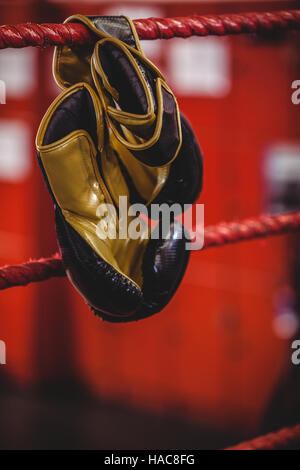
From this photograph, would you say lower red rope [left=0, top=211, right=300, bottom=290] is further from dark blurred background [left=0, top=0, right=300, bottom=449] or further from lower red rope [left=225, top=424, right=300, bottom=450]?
dark blurred background [left=0, top=0, right=300, bottom=449]

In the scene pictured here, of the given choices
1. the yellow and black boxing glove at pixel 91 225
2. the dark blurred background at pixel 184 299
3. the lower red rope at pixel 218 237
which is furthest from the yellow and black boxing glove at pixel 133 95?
the dark blurred background at pixel 184 299

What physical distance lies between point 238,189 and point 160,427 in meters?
1.58

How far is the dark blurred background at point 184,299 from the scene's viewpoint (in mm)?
3094

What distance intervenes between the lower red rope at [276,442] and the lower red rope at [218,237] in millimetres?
312

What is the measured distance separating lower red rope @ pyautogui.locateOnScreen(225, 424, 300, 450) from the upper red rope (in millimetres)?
610

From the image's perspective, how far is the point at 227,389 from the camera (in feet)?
10.9

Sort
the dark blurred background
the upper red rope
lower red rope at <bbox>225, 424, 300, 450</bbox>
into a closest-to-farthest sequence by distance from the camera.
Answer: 1. the upper red rope
2. lower red rope at <bbox>225, 424, 300, 450</bbox>
3. the dark blurred background

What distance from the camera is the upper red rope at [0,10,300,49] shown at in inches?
23.9

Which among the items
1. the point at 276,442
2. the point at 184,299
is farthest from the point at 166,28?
the point at 184,299

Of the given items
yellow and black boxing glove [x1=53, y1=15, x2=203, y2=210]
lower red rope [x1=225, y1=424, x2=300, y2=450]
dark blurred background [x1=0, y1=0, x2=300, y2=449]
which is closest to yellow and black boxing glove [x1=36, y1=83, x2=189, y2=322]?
yellow and black boxing glove [x1=53, y1=15, x2=203, y2=210]

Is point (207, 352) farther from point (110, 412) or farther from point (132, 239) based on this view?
point (132, 239)

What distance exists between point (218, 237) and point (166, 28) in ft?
1.08

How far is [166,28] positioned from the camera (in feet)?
2.34
